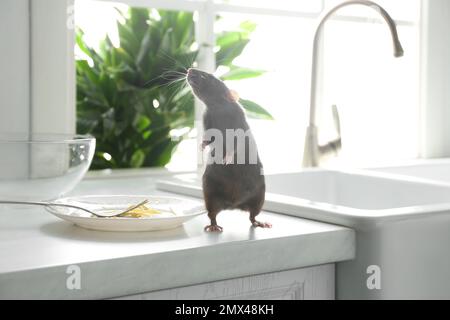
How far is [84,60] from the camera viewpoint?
2.30 m

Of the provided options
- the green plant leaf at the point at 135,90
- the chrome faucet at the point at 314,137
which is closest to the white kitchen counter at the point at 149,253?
the chrome faucet at the point at 314,137

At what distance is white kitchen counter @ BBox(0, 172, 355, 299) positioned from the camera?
0.79m

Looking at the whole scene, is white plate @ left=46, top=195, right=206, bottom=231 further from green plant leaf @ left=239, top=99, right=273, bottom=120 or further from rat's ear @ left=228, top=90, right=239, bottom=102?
green plant leaf @ left=239, top=99, right=273, bottom=120

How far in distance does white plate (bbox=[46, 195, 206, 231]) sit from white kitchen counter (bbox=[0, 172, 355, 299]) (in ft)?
0.04

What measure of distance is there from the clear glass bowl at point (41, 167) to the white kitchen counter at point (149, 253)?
0.07 meters

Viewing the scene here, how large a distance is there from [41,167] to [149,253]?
39 centimetres

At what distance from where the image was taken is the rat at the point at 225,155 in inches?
38.3

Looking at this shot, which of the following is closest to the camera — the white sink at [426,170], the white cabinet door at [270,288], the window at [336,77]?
the white cabinet door at [270,288]

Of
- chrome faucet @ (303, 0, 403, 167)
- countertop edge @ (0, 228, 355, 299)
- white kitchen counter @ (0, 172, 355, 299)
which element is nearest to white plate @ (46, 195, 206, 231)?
white kitchen counter @ (0, 172, 355, 299)

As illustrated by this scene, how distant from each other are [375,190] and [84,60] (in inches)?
44.6

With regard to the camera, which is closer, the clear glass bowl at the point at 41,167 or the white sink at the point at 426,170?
the clear glass bowl at the point at 41,167

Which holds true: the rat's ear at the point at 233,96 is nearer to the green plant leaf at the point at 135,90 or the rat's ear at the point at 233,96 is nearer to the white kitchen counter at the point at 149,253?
the white kitchen counter at the point at 149,253

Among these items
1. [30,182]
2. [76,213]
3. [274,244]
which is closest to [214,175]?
[274,244]

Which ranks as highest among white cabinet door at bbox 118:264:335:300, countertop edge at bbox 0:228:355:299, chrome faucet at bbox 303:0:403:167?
chrome faucet at bbox 303:0:403:167
